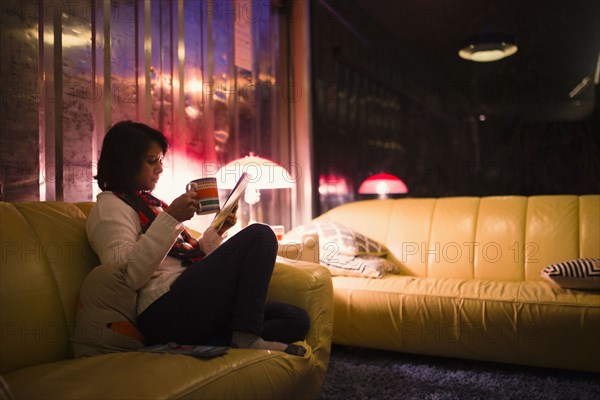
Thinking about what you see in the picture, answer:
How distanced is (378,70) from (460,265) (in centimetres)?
169

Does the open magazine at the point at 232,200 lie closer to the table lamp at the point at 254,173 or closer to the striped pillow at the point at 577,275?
the table lamp at the point at 254,173

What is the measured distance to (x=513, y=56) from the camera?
3.12 metres

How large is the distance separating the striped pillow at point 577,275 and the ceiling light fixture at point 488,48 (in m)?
1.59

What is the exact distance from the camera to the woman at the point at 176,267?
1.41m

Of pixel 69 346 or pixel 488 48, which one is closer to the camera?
pixel 69 346

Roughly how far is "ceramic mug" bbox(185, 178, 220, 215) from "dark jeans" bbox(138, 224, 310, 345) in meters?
0.12

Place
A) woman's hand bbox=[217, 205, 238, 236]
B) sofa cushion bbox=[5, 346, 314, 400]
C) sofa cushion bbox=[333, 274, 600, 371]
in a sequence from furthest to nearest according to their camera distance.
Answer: sofa cushion bbox=[333, 274, 600, 371], woman's hand bbox=[217, 205, 238, 236], sofa cushion bbox=[5, 346, 314, 400]

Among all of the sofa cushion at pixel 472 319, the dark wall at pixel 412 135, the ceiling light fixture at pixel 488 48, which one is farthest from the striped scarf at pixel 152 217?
the ceiling light fixture at pixel 488 48

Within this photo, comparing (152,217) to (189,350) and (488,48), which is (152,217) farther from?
(488,48)

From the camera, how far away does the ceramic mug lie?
1.48 meters

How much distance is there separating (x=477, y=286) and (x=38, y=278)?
1859 mm

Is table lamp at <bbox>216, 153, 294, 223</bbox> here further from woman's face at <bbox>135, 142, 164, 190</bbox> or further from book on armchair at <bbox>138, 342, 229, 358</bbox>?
book on armchair at <bbox>138, 342, 229, 358</bbox>

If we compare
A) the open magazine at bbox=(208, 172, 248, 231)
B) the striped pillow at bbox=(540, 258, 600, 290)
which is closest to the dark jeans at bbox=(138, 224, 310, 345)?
the open magazine at bbox=(208, 172, 248, 231)

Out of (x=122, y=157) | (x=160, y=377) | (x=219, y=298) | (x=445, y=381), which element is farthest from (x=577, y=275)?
(x=122, y=157)
